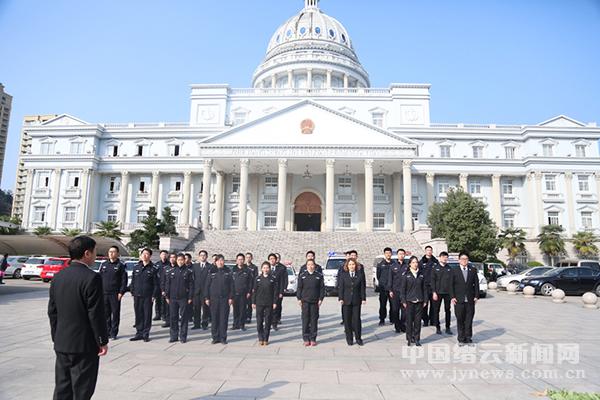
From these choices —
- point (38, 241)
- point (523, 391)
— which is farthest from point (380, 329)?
point (38, 241)

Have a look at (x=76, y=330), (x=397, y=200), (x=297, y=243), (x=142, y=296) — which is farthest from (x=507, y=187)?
(x=76, y=330)

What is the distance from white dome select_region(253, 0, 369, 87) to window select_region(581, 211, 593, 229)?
33.5m

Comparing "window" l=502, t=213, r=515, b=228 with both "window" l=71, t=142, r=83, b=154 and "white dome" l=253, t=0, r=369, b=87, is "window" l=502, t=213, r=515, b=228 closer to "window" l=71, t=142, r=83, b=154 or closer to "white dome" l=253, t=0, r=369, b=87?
"white dome" l=253, t=0, r=369, b=87

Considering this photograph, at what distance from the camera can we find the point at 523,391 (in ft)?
17.9

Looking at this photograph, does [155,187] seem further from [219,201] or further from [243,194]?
[243,194]

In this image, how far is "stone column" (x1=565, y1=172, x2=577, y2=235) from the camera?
4169cm

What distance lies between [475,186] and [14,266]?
41935 mm

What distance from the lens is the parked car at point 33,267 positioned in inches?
981

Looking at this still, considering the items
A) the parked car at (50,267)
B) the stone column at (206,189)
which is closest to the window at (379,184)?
the stone column at (206,189)

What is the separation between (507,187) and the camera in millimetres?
44562

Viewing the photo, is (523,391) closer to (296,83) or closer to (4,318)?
(4,318)

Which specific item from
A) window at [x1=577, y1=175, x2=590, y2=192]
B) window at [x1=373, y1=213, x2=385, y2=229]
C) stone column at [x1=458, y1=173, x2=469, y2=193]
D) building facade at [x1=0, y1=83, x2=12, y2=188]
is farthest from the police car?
building facade at [x1=0, y1=83, x2=12, y2=188]

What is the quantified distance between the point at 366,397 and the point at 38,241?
32.0 meters

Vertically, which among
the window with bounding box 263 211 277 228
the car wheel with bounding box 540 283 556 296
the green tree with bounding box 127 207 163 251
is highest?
the window with bounding box 263 211 277 228
